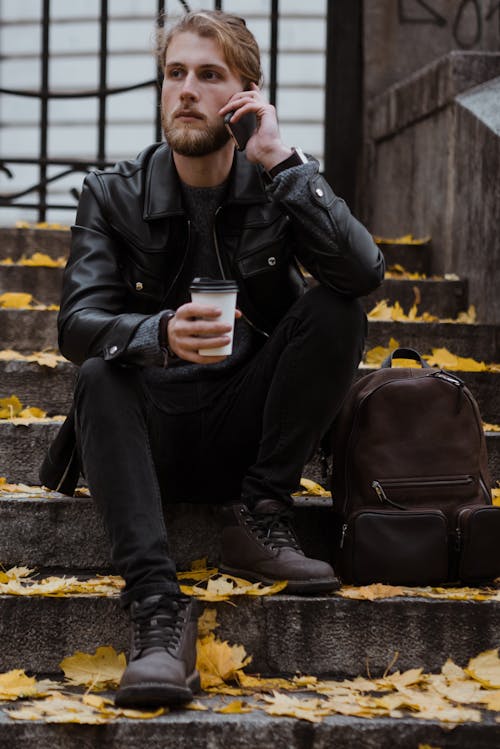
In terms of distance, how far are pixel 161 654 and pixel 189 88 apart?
4.61ft

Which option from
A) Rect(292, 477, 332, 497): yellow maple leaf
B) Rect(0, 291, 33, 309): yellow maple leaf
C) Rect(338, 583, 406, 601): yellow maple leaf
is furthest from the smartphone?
Rect(0, 291, 33, 309): yellow maple leaf

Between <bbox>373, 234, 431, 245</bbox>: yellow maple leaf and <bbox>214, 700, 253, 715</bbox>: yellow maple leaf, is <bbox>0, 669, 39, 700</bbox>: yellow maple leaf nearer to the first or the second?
<bbox>214, 700, 253, 715</bbox>: yellow maple leaf

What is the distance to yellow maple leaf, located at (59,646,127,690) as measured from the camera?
262cm

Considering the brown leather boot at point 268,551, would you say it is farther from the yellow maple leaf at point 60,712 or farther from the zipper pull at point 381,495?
the yellow maple leaf at point 60,712

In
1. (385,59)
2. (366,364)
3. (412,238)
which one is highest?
(385,59)

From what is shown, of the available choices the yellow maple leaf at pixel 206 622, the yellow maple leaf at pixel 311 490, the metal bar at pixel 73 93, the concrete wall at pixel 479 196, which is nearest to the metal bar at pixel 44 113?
the metal bar at pixel 73 93

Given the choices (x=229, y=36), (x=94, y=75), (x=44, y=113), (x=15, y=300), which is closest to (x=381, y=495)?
(x=229, y=36)

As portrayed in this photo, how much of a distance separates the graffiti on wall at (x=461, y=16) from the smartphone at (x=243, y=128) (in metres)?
3.50

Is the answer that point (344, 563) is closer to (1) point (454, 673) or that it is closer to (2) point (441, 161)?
(1) point (454, 673)

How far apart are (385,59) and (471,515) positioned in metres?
4.00

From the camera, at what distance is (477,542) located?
285cm

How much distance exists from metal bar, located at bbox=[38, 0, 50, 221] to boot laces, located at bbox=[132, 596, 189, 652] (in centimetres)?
443

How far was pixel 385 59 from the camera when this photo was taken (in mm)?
6297

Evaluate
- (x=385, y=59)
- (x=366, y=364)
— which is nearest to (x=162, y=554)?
(x=366, y=364)
